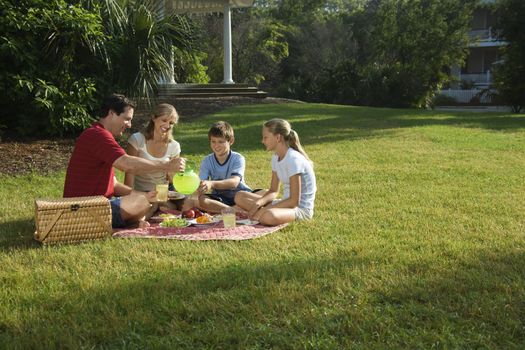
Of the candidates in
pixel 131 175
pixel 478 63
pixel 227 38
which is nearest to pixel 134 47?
pixel 131 175

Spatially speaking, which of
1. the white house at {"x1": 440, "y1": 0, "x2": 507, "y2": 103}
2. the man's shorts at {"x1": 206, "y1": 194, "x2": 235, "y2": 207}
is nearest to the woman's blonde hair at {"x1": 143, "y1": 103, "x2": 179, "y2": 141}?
the man's shorts at {"x1": 206, "y1": 194, "x2": 235, "y2": 207}

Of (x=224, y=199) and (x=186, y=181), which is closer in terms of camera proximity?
(x=186, y=181)

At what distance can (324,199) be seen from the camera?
6.20 metres

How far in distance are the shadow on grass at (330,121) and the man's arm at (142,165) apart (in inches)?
199

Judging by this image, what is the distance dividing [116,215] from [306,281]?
6.96 feet

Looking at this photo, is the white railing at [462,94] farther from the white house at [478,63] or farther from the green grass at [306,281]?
the green grass at [306,281]

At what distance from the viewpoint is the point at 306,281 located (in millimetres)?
3520

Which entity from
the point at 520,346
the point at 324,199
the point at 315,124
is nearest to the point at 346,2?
the point at 315,124

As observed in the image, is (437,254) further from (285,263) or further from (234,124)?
(234,124)

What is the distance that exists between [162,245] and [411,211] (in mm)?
2530

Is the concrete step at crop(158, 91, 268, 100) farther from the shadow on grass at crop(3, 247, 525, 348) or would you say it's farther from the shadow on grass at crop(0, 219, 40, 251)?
the shadow on grass at crop(3, 247, 525, 348)

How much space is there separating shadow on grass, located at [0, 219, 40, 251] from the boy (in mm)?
1638

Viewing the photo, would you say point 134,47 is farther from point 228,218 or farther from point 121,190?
point 228,218

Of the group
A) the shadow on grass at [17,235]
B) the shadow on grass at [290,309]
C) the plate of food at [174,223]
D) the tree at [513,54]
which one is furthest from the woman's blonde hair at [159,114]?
the tree at [513,54]
